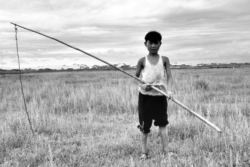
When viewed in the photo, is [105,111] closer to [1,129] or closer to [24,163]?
[1,129]

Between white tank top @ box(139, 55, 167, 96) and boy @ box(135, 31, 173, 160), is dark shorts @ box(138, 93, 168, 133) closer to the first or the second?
boy @ box(135, 31, 173, 160)

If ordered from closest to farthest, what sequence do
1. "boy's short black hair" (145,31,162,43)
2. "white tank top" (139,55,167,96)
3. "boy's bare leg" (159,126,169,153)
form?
1. "boy's short black hair" (145,31,162,43)
2. "white tank top" (139,55,167,96)
3. "boy's bare leg" (159,126,169,153)

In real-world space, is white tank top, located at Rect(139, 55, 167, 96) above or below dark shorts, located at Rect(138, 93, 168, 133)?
above

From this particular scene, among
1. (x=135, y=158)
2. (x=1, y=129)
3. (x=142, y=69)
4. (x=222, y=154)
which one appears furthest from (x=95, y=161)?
(x=1, y=129)

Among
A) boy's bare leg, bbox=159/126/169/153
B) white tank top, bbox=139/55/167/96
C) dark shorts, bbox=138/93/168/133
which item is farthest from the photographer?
boy's bare leg, bbox=159/126/169/153

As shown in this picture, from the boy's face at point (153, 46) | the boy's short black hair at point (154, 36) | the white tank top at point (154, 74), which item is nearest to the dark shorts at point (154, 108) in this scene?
the white tank top at point (154, 74)

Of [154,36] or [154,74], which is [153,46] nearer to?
[154,36]

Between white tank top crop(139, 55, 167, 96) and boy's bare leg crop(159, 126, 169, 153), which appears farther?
boy's bare leg crop(159, 126, 169, 153)

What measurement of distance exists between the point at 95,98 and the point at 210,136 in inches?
191

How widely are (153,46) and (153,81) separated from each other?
1.56 ft

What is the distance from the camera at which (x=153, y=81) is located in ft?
10.6

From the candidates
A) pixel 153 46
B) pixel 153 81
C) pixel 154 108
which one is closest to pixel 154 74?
pixel 153 81

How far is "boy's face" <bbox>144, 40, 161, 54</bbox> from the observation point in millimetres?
3122

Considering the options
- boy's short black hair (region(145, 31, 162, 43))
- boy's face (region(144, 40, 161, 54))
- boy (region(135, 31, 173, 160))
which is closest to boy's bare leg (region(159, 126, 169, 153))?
boy (region(135, 31, 173, 160))
